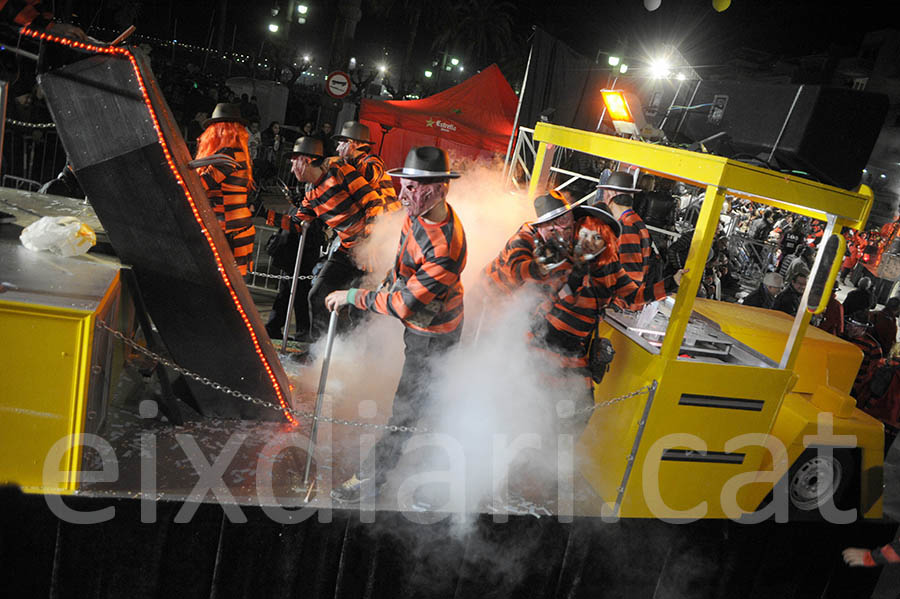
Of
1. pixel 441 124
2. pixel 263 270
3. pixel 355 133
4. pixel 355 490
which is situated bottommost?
pixel 263 270

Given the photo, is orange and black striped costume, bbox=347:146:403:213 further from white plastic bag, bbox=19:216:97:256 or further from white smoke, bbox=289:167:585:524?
white plastic bag, bbox=19:216:97:256

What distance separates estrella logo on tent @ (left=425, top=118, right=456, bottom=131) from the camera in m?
13.7

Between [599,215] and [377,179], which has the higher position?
[599,215]

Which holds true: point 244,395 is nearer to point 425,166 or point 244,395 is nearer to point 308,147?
point 425,166

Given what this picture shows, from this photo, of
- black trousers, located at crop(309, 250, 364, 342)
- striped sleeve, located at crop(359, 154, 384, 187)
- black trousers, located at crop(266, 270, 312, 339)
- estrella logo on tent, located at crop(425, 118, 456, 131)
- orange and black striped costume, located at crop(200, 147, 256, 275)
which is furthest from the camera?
estrella logo on tent, located at crop(425, 118, 456, 131)

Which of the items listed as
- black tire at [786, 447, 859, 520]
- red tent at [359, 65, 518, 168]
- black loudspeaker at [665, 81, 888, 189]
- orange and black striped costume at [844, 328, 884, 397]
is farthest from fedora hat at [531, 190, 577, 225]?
red tent at [359, 65, 518, 168]

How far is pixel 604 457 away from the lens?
14.6 feet

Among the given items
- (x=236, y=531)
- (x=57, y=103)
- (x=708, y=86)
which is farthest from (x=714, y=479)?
(x=57, y=103)

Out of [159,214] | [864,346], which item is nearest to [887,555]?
[864,346]

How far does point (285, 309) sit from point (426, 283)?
333 centimetres

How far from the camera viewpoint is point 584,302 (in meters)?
4.33

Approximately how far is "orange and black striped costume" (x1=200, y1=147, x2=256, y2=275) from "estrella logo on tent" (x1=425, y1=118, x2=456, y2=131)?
8679mm

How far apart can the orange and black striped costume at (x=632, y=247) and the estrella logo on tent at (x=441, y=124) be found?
9.59 meters

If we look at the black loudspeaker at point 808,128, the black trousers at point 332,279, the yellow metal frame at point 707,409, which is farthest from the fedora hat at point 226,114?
the black loudspeaker at point 808,128
